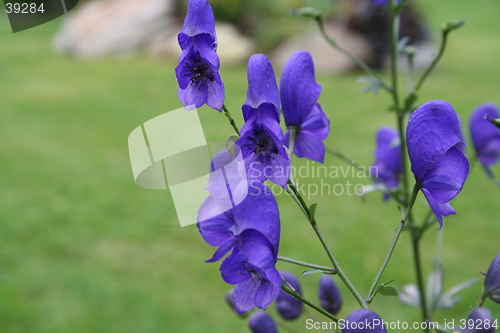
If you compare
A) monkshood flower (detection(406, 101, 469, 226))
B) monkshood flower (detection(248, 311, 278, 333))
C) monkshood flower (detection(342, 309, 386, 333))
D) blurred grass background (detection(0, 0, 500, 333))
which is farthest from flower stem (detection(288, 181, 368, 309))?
blurred grass background (detection(0, 0, 500, 333))

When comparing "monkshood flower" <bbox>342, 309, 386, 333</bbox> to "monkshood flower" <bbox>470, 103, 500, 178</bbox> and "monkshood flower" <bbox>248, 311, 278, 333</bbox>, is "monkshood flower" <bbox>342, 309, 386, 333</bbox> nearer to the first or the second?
"monkshood flower" <bbox>248, 311, 278, 333</bbox>

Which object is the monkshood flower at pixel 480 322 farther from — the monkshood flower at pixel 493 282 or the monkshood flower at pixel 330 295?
the monkshood flower at pixel 330 295

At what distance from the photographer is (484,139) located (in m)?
1.33

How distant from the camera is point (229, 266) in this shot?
1.86 ft

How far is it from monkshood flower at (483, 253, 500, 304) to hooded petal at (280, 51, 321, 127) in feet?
1.00

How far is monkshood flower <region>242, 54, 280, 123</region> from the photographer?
0.62 m

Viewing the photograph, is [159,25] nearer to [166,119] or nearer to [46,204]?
[46,204]

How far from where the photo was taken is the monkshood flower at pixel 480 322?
2.07ft

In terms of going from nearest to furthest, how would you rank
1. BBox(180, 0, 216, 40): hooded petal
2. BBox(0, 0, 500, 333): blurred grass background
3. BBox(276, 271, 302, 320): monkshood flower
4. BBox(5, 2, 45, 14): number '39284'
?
BBox(180, 0, 216, 40): hooded petal
BBox(276, 271, 302, 320): monkshood flower
BBox(5, 2, 45, 14): number '39284'
BBox(0, 0, 500, 333): blurred grass background

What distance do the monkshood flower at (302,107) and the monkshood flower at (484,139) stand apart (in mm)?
718

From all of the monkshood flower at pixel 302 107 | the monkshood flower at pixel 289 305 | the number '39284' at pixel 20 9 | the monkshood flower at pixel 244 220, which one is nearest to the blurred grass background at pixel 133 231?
the number '39284' at pixel 20 9

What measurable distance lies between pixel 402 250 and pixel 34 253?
1.90 m

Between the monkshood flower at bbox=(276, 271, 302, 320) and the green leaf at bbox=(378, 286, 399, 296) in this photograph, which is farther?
the monkshood flower at bbox=(276, 271, 302, 320)

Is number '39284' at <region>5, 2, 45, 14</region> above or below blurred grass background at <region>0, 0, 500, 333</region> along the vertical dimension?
above
